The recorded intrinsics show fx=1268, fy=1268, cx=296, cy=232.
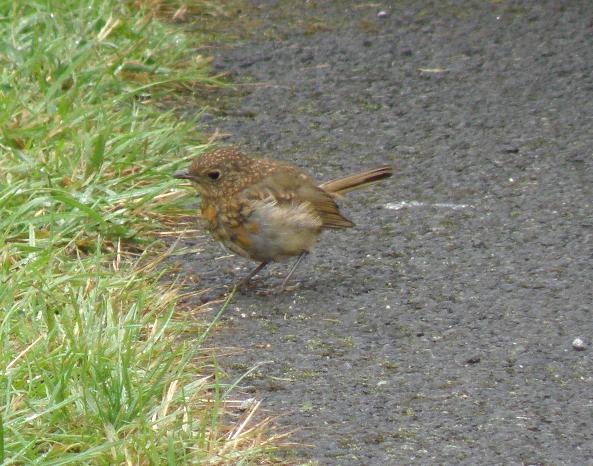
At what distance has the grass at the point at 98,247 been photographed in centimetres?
378

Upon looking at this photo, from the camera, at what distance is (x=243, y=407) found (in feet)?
14.0

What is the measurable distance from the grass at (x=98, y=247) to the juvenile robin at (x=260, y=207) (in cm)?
32

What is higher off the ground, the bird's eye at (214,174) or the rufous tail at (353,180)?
the bird's eye at (214,174)

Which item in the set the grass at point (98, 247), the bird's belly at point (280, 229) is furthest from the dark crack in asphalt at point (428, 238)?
the grass at point (98, 247)

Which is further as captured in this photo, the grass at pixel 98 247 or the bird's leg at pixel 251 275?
the bird's leg at pixel 251 275

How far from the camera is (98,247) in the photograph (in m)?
5.00

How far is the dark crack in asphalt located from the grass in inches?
11.3

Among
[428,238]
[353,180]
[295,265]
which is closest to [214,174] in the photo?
[295,265]

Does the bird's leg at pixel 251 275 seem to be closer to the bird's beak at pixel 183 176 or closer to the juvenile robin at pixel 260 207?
the juvenile robin at pixel 260 207

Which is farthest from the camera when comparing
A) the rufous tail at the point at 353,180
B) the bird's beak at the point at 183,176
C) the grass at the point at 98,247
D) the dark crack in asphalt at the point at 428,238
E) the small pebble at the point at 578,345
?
the rufous tail at the point at 353,180

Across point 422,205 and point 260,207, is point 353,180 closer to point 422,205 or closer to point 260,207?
point 422,205

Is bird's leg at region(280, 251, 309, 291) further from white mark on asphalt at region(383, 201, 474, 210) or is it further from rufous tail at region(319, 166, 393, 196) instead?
white mark on asphalt at region(383, 201, 474, 210)

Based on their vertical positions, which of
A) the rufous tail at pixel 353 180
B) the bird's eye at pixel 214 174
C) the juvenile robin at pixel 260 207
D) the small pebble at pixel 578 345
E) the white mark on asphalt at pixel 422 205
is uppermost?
the bird's eye at pixel 214 174

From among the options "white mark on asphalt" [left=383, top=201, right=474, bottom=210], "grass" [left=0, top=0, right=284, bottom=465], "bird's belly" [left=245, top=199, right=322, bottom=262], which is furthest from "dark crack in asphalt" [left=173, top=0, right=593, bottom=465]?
"grass" [left=0, top=0, right=284, bottom=465]
